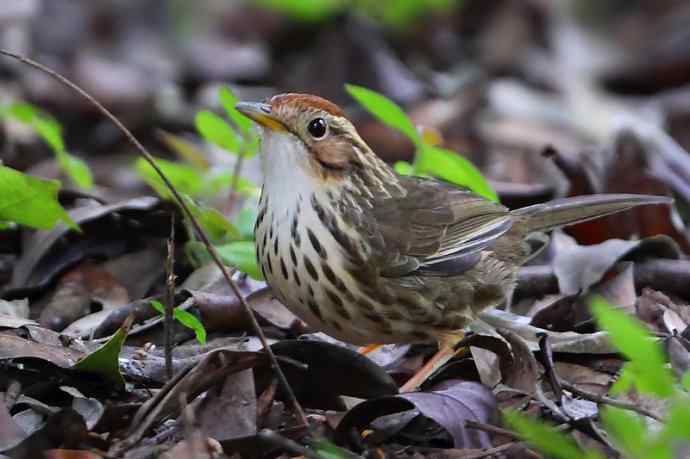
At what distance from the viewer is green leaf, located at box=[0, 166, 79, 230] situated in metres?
4.41

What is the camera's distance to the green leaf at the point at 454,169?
5.24m

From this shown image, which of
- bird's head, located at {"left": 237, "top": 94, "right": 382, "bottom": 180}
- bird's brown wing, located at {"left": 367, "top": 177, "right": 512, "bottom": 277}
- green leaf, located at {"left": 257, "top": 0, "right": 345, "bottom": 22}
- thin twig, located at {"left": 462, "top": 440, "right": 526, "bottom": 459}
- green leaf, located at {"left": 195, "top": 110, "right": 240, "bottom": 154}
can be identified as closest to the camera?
thin twig, located at {"left": 462, "top": 440, "right": 526, "bottom": 459}

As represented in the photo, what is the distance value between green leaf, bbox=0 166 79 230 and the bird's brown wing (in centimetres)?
114

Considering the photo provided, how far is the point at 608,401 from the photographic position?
3580 millimetres

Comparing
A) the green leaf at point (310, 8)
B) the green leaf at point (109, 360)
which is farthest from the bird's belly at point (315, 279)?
the green leaf at point (310, 8)

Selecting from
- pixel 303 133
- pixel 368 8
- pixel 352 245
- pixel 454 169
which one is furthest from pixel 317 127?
pixel 368 8

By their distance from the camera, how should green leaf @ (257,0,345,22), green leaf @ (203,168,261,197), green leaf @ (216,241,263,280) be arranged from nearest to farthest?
1. green leaf @ (216,241,263,280)
2. green leaf @ (203,168,261,197)
3. green leaf @ (257,0,345,22)

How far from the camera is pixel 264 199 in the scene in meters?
4.41

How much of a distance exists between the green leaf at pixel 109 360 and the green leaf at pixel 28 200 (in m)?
0.83

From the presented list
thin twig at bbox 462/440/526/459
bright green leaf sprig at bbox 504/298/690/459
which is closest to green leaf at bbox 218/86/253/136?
thin twig at bbox 462/440/526/459

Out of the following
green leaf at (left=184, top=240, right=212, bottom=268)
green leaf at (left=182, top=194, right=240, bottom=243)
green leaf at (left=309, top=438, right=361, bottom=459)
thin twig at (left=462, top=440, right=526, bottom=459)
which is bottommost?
thin twig at (left=462, top=440, right=526, bottom=459)

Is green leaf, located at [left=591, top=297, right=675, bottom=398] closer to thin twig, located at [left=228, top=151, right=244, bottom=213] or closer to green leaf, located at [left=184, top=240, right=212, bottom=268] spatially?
green leaf, located at [left=184, top=240, right=212, bottom=268]

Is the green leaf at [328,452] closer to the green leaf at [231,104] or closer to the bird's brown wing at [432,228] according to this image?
the bird's brown wing at [432,228]

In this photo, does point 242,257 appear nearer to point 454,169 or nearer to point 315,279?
point 315,279
